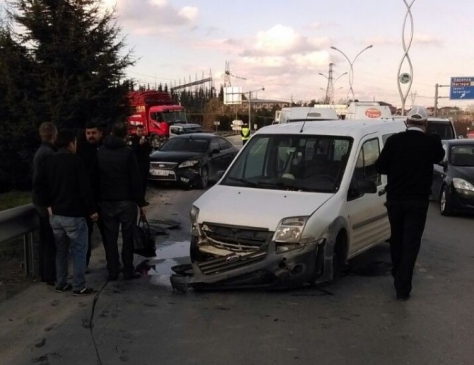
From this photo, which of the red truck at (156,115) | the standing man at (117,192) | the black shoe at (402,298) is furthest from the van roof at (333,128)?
the red truck at (156,115)

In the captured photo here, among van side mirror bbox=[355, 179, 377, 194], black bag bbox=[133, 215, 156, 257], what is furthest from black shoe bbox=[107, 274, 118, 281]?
van side mirror bbox=[355, 179, 377, 194]

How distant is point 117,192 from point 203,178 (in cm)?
1014

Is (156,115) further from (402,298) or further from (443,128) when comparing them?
(402,298)

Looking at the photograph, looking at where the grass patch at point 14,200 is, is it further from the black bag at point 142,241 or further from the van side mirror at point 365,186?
the van side mirror at point 365,186

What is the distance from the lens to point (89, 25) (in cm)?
1530

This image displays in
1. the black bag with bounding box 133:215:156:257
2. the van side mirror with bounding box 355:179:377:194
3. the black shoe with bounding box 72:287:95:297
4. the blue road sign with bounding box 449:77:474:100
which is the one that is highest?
the blue road sign with bounding box 449:77:474:100

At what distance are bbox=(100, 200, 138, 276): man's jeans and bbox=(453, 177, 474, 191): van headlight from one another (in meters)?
7.43

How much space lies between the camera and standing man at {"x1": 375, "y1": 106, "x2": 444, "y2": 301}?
600 cm

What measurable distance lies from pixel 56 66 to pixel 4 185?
4024 mm

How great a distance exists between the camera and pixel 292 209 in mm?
6164

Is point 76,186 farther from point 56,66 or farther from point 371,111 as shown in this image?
point 371,111

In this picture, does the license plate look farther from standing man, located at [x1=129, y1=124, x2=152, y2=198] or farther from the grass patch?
standing man, located at [x1=129, y1=124, x2=152, y2=198]

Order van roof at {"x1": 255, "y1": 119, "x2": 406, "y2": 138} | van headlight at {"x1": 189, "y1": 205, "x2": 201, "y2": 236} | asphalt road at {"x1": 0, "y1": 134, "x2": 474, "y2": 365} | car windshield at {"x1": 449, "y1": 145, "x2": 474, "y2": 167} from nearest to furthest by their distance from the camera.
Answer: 1. asphalt road at {"x1": 0, "y1": 134, "x2": 474, "y2": 365}
2. van headlight at {"x1": 189, "y1": 205, "x2": 201, "y2": 236}
3. van roof at {"x1": 255, "y1": 119, "x2": 406, "y2": 138}
4. car windshield at {"x1": 449, "y1": 145, "x2": 474, "y2": 167}

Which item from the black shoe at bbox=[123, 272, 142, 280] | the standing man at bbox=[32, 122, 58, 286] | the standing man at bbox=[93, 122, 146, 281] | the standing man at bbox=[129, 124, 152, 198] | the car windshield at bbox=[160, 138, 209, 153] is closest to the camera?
the standing man at bbox=[32, 122, 58, 286]
